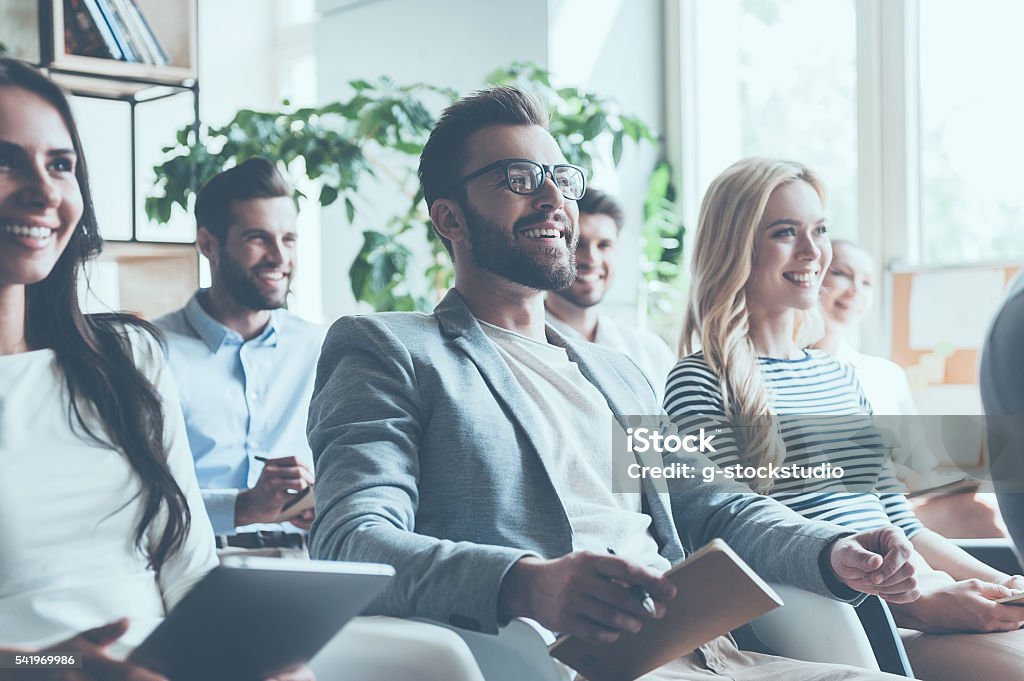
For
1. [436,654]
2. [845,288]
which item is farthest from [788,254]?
[436,654]

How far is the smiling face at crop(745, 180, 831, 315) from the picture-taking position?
2.27m

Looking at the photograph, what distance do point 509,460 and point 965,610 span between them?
0.86 m

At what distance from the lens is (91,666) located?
3.75 ft

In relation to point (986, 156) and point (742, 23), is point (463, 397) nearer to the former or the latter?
point (986, 156)

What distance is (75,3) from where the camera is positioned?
3.28 m

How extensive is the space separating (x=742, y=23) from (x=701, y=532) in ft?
10.4

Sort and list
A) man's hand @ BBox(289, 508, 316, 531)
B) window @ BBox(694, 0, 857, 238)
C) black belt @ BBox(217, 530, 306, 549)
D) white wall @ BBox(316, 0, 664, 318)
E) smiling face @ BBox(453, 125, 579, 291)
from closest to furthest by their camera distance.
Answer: smiling face @ BBox(453, 125, 579, 291)
man's hand @ BBox(289, 508, 316, 531)
black belt @ BBox(217, 530, 306, 549)
window @ BBox(694, 0, 857, 238)
white wall @ BBox(316, 0, 664, 318)

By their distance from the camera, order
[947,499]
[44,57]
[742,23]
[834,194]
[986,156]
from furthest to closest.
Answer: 1. [742,23]
2. [834,194]
3. [986,156]
4. [44,57]
5. [947,499]

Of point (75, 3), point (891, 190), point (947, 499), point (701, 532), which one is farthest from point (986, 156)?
point (75, 3)

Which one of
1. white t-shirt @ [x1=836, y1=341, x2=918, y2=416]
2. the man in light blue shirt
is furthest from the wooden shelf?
white t-shirt @ [x1=836, y1=341, x2=918, y2=416]

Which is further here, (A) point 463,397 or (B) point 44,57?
(B) point 44,57

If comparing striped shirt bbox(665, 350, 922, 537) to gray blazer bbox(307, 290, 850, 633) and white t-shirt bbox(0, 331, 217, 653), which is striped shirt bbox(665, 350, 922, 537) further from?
white t-shirt bbox(0, 331, 217, 653)

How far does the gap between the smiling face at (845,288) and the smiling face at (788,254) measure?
0.97m

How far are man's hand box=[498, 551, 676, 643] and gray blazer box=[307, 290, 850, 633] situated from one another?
10 centimetres
